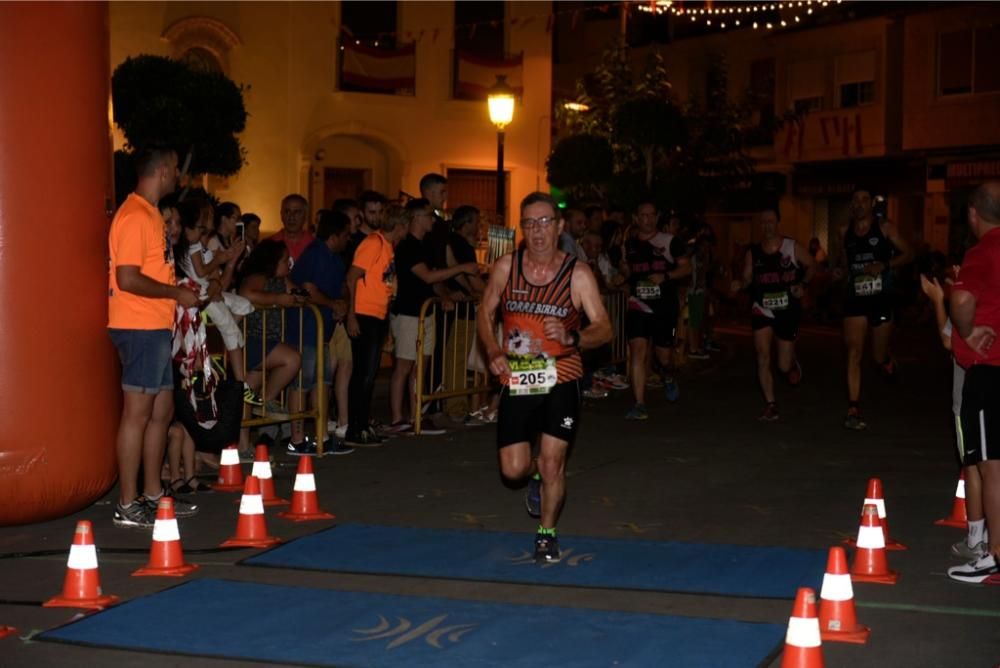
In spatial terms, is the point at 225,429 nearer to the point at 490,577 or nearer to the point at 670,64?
the point at 490,577

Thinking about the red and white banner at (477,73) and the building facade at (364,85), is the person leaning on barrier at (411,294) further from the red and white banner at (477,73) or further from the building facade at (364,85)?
the red and white banner at (477,73)

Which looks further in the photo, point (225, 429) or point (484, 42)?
point (484, 42)

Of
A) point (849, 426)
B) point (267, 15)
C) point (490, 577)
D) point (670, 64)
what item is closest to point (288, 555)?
point (490, 577)

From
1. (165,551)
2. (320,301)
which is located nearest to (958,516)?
(165,551)

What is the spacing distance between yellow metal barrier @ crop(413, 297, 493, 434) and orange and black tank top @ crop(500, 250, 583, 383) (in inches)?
218

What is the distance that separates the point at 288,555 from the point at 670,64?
134 feet

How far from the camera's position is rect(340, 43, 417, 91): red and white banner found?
2917cm

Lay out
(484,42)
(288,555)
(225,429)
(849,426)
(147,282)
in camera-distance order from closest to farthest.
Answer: (288,555)
(147,282)
(225,429)
(849,426)
(484,42)

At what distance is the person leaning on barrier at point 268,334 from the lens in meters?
11.7

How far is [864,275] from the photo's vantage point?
1377cm

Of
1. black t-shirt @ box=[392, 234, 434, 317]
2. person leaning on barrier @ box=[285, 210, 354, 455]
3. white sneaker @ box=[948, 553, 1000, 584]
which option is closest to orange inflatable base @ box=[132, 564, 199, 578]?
white sneaker @ box=[948, 553, 1000, 584]

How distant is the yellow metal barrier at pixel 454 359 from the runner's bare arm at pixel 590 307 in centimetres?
561

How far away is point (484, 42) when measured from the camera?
30.9m

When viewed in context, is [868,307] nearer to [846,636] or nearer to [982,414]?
[982,414]
